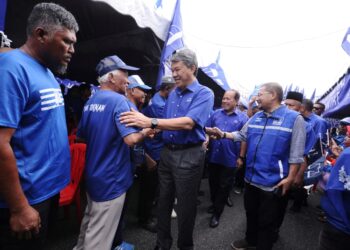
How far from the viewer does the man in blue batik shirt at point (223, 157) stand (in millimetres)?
3916

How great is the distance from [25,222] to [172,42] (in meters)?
3.37

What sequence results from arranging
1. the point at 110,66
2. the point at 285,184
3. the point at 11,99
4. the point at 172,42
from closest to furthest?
the point at 11,99 < the point at 110,66 < the point at 285,184 < the point at 172,42

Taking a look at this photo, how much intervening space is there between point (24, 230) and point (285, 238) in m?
3.67

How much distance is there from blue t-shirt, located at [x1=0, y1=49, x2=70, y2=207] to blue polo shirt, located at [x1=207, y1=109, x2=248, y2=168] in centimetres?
298

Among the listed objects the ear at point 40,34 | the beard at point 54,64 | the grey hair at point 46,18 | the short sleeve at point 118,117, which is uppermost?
the grey hair at point 46,18

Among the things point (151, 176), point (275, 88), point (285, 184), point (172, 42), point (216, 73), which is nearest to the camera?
point (285, 184)

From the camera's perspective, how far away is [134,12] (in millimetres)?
3115

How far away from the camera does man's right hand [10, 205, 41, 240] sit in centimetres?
124

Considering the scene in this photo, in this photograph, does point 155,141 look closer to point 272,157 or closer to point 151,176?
point 151,176

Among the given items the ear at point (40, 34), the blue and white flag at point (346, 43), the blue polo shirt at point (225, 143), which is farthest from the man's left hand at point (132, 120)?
the blue and white flag at point (346, 43)

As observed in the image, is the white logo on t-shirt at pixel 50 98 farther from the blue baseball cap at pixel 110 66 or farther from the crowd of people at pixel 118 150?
the blue baseball cap at pixel 110 66

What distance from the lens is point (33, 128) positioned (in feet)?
4.40

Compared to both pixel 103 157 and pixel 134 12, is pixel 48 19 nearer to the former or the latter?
pixel 103 157

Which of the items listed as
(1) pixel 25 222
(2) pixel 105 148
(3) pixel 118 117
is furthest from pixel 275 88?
(1) pixel 25 222
